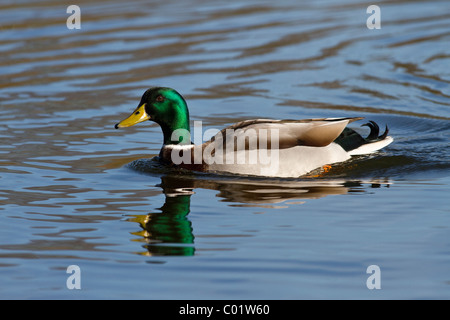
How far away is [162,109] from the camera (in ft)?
28.0

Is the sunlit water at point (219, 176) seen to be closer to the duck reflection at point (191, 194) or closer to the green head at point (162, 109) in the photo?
the duck reflection at point (191, 194)

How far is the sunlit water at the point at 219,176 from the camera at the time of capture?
18.3 ft

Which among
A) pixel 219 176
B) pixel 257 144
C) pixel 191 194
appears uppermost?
pixel 257 144

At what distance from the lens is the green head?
851cm

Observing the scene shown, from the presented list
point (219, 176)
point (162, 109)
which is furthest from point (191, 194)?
point (162, 109)

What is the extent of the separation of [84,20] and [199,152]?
8.93 m

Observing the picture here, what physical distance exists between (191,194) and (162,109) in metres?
1.26

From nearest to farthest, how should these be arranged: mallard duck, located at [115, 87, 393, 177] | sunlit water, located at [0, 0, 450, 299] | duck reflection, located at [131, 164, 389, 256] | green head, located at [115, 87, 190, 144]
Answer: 1. sunlit water, located at [0, 0, 450, 299]
2. duck reflection, located at [131, 164, 389, 256]
3. mallard duck, located at [115, 87, 393, 177]
4. green head, located at [115, 87, 190, 144]

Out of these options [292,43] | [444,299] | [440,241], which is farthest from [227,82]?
[444,299]

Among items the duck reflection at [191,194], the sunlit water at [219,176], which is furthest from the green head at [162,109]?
the duck reflection at [191,194]

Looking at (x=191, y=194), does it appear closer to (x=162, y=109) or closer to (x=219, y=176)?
(x=219, y=176)

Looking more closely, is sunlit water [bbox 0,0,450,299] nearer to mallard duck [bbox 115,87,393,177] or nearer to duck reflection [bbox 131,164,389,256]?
duck reflection [bbox 131,164,389,256]

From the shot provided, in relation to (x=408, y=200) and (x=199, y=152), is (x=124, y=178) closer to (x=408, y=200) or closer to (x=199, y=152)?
(x=199, y=152)

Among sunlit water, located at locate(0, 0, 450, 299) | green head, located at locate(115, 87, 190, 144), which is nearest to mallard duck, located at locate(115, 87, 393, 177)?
green head, located at locate(115, 87, 190, 144)
